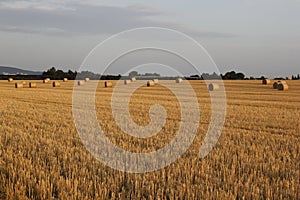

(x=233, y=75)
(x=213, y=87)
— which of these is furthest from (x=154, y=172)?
(x=233, y=75)

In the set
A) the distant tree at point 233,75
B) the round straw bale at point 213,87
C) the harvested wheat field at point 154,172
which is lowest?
the harvested wheat field at point 154,172

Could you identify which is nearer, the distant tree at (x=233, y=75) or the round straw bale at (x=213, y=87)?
the round straw bale at (x=213, y=87)

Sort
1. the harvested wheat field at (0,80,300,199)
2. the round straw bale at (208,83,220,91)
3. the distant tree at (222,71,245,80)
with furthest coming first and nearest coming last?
the distant tree at (222,71,245,80)
the round straw bale at (208,83,220,91)
the harvested wheat field at (0,80,300,199)

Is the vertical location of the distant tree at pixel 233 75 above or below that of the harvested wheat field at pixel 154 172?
above

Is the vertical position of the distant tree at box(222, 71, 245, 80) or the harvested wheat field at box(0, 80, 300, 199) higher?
the distant tree at box(222, 71, 245, 80)

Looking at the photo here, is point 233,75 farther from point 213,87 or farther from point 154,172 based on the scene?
point 154,172

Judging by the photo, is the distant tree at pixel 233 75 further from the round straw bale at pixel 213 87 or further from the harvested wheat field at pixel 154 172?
the harvested wheat field at pixel 154 172

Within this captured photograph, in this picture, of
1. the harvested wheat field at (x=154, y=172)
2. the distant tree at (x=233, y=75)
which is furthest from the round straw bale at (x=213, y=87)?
the distant tree at (x=233, y=75)

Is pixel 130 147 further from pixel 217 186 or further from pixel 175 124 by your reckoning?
pixel 175 124

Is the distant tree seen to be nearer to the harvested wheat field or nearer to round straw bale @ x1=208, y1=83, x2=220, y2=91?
round straw bale @ x1=208, y1=83, x2=220, y2=91

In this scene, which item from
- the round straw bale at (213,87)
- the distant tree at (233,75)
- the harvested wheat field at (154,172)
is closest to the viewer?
the harvested wheat field at (154,172)

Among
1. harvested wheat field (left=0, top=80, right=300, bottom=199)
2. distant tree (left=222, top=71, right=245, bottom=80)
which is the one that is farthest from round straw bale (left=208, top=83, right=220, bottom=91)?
distant tree (left=222, top=71, right=245, bottom=80)

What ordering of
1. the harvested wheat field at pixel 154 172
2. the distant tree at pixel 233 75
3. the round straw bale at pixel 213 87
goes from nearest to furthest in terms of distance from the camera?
the harvested wheat field at pixel 154 172 → the round straw bale at pixel 213 87 → the distant tree at pixel 233 75

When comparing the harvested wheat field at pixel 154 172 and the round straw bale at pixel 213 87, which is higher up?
the round straw bale at pixel 213 87
